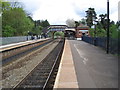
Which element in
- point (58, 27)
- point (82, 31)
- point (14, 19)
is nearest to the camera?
point (14, 19)

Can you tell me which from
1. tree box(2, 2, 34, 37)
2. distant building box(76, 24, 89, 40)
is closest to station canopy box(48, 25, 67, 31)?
distant building box(76, 24, 89, 40)

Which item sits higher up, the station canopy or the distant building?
the station canopy

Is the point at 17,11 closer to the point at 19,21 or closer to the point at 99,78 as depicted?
the point at 19,21

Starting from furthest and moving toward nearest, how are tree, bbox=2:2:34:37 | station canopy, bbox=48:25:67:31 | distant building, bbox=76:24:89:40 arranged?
1. station canopy, bbox=48:25:67:31
2. distant building, bbox=76:24:89:40
3. tree, bbox=2:2:34:37

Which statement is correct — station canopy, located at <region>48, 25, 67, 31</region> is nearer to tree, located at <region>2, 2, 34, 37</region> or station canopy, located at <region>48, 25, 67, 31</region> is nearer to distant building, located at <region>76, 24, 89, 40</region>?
distant building, located at <region>76, 24, 89, 40</region>

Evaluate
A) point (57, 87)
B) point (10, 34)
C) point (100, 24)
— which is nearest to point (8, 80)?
point (57, 87)

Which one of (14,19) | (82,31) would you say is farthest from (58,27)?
(14,19)

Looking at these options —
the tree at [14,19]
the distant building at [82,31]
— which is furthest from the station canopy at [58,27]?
the tree at [14,19]

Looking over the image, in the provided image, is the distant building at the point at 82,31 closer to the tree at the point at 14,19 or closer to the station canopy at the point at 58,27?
the station canopy at the point at 58,27

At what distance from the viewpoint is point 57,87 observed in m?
6.75

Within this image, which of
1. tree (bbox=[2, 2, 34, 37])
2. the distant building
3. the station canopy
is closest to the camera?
tree (bbox=[2, 2, 34, 37])

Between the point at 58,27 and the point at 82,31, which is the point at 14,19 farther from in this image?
the point at 58,27

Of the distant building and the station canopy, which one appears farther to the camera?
the station canopy

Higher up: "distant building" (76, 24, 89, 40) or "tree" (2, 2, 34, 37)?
"tree" (2, 2, 34, 37)
